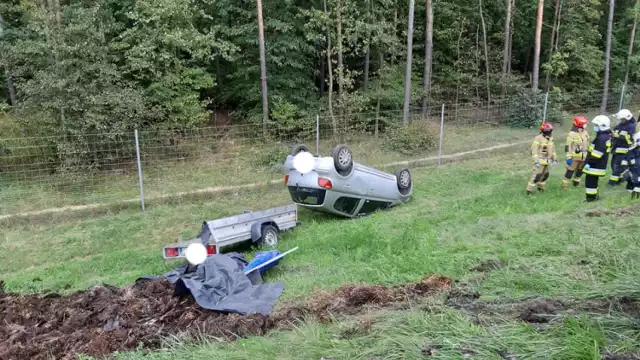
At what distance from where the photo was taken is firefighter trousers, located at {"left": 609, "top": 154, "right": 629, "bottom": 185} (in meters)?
9.68

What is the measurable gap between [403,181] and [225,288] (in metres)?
5.97

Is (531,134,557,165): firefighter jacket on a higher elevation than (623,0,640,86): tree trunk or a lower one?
lower

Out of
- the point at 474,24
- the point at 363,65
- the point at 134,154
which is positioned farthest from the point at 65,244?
the point at 474,24

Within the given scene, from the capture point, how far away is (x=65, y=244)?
29.8 ft

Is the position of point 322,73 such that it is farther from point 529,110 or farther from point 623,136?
point 623,136

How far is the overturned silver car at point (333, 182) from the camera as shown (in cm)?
855

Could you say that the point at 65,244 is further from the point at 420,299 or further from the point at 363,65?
the point at 363,65

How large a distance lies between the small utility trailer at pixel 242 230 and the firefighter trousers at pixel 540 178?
5210mm

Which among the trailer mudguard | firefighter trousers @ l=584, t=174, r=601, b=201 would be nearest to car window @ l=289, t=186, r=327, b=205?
the trailer mudguard

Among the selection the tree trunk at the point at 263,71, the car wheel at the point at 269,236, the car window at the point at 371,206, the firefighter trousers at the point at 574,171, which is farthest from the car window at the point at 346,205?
the tree trunk at the point at 263,71

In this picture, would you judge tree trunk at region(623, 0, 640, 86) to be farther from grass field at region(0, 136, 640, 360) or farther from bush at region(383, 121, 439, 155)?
grass field at region(0, 136, 640, 360)

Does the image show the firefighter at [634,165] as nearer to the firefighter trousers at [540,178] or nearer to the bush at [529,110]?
the firefighter trousers at [540,178]

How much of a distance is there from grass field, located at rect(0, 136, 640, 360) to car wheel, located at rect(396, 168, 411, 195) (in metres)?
0.40

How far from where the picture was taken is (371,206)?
9.81m
